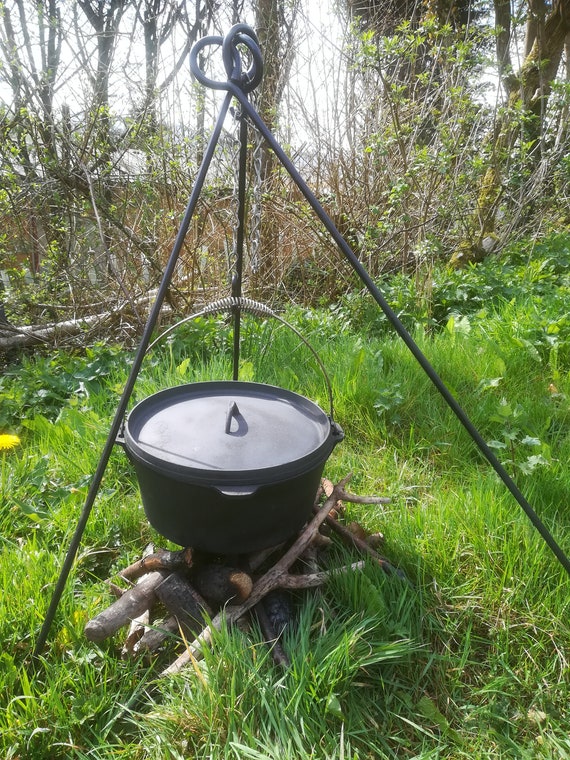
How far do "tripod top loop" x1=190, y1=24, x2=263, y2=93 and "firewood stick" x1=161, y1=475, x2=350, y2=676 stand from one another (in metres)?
1.46

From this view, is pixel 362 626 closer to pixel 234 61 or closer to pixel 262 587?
pixel 262 587

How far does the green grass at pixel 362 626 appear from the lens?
1.30m

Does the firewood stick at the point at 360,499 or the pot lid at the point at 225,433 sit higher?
the pot lid at the point at 225,433

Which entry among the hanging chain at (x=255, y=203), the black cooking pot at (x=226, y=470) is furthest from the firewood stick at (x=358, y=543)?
the hanging chain at (x=255, y=203)

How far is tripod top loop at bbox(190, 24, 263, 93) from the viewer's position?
1394mm

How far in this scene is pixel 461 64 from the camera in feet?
13.3

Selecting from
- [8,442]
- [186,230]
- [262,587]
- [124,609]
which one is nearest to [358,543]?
[262,587]

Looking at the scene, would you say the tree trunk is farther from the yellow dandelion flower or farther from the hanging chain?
the yellow dandelion flower

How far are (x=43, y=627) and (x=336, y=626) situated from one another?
34.6 inches

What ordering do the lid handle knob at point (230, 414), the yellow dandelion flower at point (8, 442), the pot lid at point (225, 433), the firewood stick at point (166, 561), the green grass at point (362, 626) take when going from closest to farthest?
the green grass at point (362, 626), the pot lid at point (225, 433), the lid handle knob at point (230, 414), the firewood stick at point (166, 561), the yellow dandelion flower at point (8, 442)

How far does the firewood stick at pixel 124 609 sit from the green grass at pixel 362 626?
8 cm

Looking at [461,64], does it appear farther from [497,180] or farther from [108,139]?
[108,139]

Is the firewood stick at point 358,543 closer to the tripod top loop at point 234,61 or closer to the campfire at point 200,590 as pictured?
the campfire at point 200,590

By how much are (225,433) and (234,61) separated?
1.11m
